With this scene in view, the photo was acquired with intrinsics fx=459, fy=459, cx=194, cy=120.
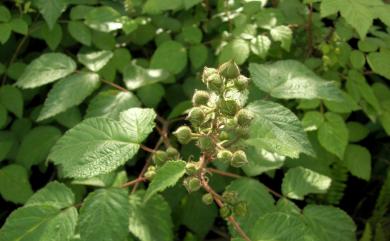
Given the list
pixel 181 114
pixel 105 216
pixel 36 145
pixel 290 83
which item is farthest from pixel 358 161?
pixel 36 145

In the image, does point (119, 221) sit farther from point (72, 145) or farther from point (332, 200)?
point (332, 200)

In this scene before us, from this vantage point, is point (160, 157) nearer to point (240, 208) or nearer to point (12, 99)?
point (240, 208)

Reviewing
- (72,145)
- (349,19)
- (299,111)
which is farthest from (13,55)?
(349,19)

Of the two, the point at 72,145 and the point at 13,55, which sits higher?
the point at 72,145

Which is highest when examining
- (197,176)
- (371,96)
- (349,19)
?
(349,19)

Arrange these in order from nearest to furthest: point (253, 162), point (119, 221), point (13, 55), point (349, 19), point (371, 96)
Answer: point (119, 221) → point (349, 19) → point (253, 162) → point (371, 96) → point (13, 55)

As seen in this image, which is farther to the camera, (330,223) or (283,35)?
(283,35)
